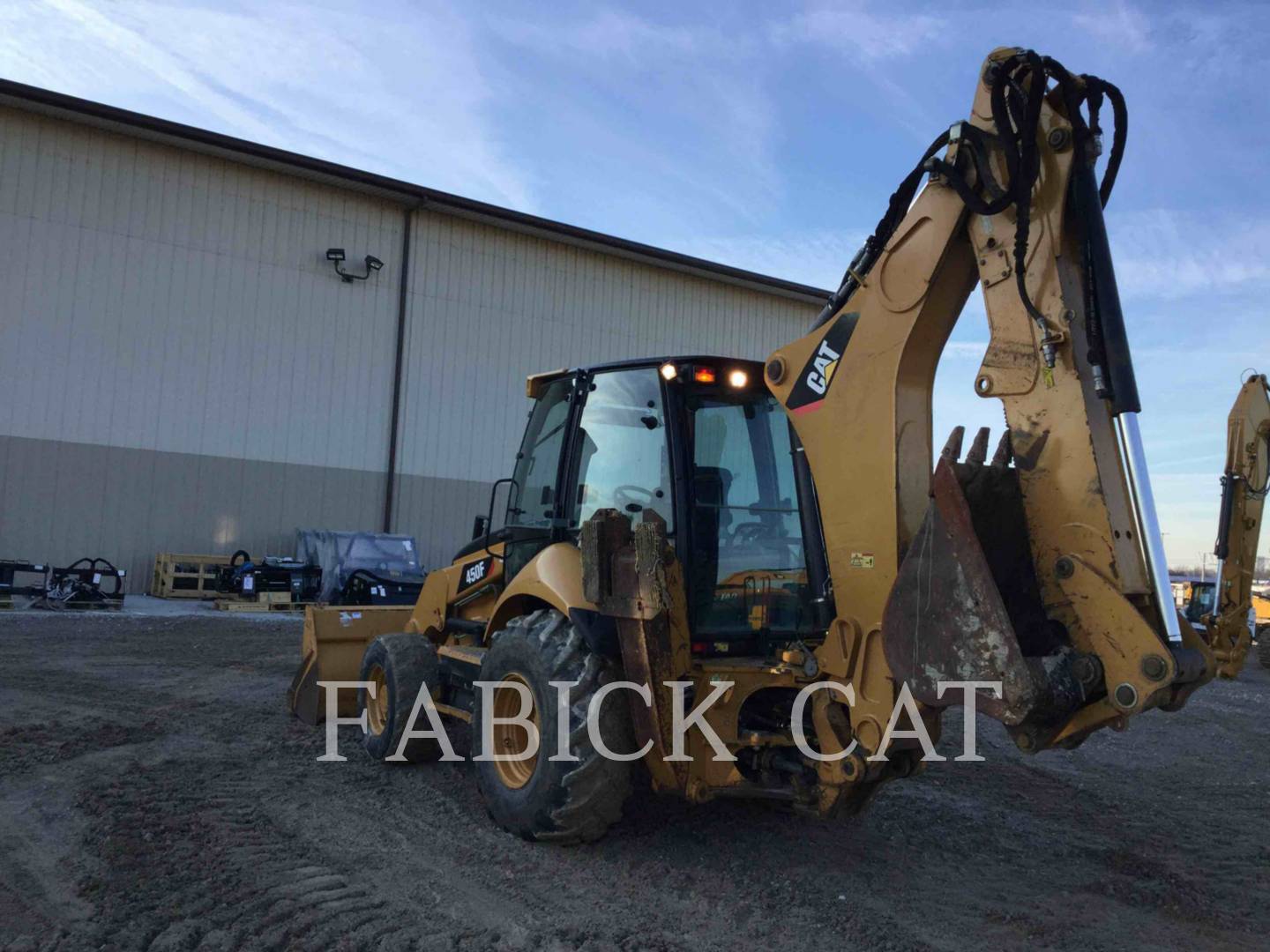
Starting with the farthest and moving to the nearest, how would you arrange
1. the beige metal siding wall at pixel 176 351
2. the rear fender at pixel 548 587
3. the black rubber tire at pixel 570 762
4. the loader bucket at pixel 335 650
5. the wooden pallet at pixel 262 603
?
1. the wooden pallet at pixel 262 603
2. the beige metal siding wall at pixel 176 351
3. the loader bucket at pixel 335 650
4. the rear fender at pixel 548 587
5. the black rubber tire at pixel 570 762

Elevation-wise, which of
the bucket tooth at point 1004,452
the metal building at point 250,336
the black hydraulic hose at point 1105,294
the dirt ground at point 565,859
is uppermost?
the metal building at point 250,336

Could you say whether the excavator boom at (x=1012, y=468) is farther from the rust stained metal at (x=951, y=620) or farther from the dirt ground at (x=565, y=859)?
the dirt ground at (x=565, y=859)

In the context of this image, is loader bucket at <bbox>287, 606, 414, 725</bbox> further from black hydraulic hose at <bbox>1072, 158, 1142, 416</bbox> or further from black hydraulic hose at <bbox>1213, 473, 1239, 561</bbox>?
black hydraulic hose at <bbox>1213, 473, 1239, 561</bbox>

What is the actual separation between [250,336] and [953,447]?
1682 centimetres

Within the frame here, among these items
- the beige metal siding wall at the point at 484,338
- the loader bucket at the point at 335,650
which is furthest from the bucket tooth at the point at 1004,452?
the beige metal siding wall at the point at 484,338

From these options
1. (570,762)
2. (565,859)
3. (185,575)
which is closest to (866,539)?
(570,762)

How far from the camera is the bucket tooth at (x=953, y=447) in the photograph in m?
3.67

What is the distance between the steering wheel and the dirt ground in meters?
1.57

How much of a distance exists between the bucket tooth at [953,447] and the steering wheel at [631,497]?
5.13 ft

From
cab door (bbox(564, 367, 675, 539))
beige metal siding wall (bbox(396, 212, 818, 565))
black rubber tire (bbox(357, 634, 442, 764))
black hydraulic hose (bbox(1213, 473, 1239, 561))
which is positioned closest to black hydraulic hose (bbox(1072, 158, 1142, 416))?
cab door (bbox(564, 367, 675, 539))

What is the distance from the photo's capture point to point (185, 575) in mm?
17656

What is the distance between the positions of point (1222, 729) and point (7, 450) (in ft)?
55.1

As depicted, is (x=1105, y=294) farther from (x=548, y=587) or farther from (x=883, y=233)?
(x=548, y=587)

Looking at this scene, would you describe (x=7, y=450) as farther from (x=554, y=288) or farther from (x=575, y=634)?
(x=575, y=634)
